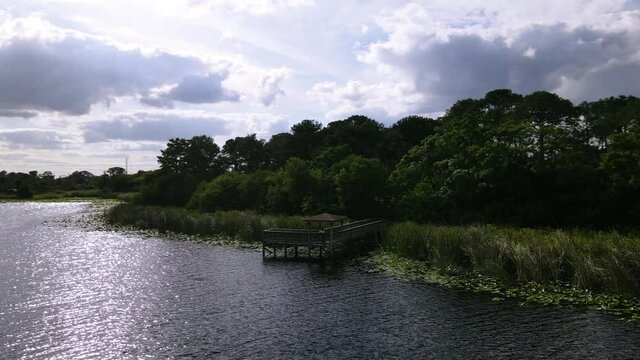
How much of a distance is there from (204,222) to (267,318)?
31.5 metres

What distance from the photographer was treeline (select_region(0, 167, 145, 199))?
14125cm

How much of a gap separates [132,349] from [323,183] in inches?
1632

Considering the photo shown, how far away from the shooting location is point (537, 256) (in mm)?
25141

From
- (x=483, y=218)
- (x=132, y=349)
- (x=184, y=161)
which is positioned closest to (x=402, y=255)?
(x=483, y=218)

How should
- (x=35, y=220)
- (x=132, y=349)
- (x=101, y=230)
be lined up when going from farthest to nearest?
1. (x=35, y=220)
2. (x=101, y=230)
3. (x=132, y=349)

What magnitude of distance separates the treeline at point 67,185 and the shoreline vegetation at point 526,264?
11731cm

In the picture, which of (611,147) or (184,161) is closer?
(611,147)

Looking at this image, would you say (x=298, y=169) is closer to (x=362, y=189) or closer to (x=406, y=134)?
(x=362, y=189)

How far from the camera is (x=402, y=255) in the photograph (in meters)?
34.9

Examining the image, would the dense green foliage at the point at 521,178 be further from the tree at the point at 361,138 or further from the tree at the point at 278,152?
the tree at the point at 278,152

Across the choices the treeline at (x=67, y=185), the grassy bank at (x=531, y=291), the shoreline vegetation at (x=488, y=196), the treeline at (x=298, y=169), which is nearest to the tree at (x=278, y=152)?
the treeline at (x=298, y=169)

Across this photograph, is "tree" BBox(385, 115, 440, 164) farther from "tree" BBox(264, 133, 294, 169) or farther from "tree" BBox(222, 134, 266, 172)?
"tree" BBox(222, 134, 266, 172)

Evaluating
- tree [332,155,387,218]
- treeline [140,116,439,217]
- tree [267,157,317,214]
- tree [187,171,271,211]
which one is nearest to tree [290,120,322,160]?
treeline [140,116,439,217]

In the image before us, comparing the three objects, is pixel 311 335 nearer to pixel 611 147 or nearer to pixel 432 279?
pixel 432 279
